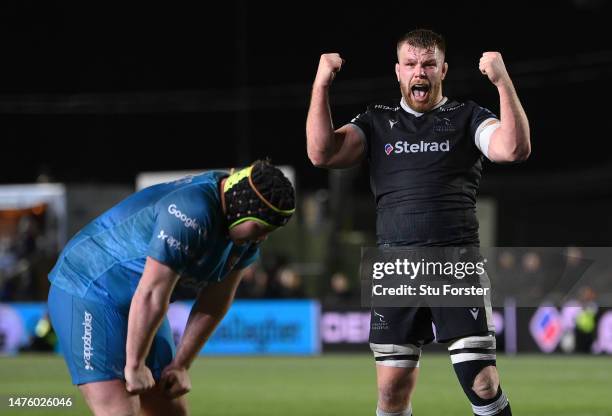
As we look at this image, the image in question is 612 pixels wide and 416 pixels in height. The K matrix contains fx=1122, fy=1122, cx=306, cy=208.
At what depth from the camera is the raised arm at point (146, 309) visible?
503 centimetres

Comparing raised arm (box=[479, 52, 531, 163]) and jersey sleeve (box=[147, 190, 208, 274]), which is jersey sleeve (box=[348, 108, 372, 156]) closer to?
raised arm (box=[479, 52, 531, 163])

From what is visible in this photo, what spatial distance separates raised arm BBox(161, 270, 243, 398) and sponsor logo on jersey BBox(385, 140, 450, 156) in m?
1.22

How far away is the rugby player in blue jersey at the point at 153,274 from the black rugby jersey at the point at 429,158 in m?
1.05

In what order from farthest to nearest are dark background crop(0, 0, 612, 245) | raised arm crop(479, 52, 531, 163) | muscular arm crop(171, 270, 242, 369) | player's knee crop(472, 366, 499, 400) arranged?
dark background crop(0, 0, 612, 245) < player's knee crop(472, 366, 499, 400) < raised arm crop(479, 52, 531, 163) < muscular arm crop(171, 270, 242, 369)

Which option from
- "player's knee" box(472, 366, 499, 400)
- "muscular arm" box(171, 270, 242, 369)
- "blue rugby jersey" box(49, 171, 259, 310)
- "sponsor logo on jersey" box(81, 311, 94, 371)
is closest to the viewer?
"blue rugby jersey" box(49, 171, 259, 310)

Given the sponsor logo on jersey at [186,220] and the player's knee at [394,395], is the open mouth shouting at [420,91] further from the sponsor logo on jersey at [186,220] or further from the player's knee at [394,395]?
the sponsor logo on jersey at [186,220]

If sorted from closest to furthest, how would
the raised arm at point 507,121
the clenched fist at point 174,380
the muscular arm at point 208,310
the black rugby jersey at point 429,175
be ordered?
the clenched fist at point 174,380 < the muscular arm at point 208,310 < the raised arm at point 507,121 < the black rugby jersey at point 429,175

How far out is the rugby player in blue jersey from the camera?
510 centimetres

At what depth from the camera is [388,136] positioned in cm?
639

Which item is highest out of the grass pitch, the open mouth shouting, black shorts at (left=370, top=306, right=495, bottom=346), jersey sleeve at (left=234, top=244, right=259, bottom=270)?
the open mouth shouting

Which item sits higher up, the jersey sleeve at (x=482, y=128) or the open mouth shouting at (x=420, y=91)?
the open mouth shouting at (x=420, y=91)

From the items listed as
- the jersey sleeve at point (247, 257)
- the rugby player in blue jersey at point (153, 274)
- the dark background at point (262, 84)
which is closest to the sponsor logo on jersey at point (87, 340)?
the rugby player in blue jersey at point (153, 274)

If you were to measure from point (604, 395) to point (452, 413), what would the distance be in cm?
262

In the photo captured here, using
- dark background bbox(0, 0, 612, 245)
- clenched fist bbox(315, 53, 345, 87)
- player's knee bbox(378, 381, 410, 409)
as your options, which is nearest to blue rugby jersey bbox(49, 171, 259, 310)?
clenched fist bbox(315, 53, 345, 87)
